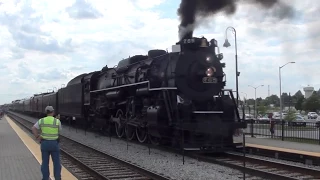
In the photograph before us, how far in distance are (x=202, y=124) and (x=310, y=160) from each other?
3.36 meters

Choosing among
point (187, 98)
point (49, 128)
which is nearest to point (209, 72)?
point (187, 98)

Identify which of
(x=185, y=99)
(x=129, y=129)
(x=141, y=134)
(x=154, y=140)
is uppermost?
(x=185, y=99)

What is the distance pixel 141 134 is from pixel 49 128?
8704mm

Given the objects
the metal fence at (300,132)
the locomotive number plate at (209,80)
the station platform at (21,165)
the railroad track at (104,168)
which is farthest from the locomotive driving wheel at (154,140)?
the metal fence at (300,132)


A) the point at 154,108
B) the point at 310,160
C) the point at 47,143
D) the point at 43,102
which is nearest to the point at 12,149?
the point at 154,108

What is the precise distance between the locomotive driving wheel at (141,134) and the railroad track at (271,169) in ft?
12.5

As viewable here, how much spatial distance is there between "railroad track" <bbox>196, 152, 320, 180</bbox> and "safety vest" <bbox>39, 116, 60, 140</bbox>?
3.90 meters

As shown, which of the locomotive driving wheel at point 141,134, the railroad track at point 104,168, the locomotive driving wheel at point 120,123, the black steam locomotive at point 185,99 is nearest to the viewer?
the railroad track at point 104,168

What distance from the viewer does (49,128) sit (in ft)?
24.1

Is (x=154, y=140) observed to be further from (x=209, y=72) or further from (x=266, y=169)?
(x=266, y=169)

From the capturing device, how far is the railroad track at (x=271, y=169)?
28.7 ft

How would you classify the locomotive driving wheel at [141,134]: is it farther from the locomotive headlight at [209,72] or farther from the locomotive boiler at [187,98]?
the locomotive headlight at [209,72]

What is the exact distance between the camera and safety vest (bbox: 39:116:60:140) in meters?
7.34

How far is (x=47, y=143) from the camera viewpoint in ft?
24.2
